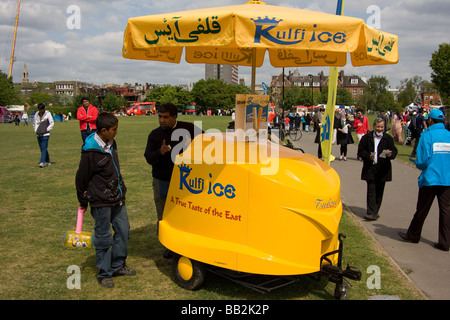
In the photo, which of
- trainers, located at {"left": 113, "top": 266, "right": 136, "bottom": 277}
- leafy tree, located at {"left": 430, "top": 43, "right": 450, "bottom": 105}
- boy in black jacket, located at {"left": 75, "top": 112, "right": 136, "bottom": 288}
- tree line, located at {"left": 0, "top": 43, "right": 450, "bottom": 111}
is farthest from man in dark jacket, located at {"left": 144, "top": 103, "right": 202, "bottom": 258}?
leafy tree, located at {"left": 430, "top": 43, "right": 450, "bottom": 105}

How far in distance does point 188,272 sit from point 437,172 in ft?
12.6

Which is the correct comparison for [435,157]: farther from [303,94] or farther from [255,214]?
[303,94]

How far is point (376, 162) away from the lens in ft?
23.3

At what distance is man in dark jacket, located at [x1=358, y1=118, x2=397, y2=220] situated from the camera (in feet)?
23.1

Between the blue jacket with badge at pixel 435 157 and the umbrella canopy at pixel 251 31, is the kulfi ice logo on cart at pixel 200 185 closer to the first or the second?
the umbrella canopy at pixel 251 31

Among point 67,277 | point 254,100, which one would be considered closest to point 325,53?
point 254,100

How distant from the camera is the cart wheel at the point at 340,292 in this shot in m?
4.09

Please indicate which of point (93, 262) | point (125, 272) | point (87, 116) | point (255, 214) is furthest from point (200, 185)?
point (87, 116)

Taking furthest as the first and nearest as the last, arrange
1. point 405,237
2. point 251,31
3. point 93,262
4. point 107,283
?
point 405,237
point 93,262
point 107,283
point 251,31

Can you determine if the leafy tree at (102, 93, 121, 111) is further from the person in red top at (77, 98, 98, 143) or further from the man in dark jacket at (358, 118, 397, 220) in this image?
the man in dark jacket at (358, 118, 397, 220)

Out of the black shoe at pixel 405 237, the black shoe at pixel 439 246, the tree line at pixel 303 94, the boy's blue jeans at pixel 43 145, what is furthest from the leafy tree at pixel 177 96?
the black shoe at pixel 439 246

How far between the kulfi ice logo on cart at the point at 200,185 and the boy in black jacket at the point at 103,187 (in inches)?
28.4

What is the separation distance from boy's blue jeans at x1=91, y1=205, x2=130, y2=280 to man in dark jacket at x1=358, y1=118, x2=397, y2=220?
4537 mm
